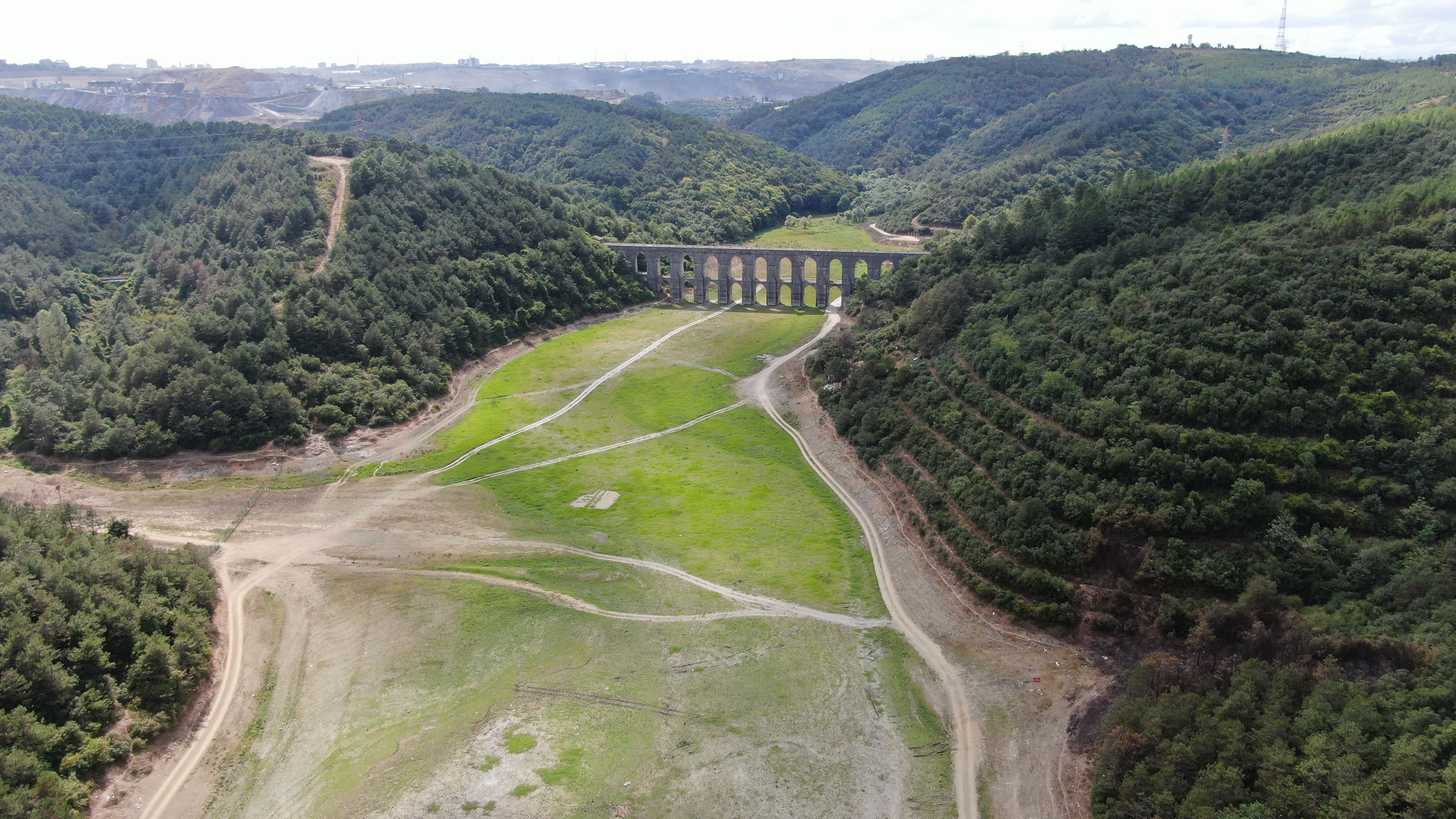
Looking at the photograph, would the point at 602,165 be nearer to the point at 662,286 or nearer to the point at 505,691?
the point at 662,286

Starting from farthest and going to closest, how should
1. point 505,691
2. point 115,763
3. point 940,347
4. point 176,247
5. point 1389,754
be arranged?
point 176,247, point 940,347, point 505,691, point 115,763, point 1389,754

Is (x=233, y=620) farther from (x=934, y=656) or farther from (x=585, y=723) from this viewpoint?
(x=934, y=656)

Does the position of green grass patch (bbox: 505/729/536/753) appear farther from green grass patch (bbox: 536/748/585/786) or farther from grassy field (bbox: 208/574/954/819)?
green grass patch (bbox: 536/748/585/786)

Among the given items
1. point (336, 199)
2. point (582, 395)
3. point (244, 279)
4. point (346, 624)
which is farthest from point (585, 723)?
point (336, 199)

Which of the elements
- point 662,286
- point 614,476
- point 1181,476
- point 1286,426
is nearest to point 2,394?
point 614,476

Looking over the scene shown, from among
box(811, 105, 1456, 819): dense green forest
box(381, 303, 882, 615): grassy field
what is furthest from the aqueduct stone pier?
box(811, 105, 1456, 819): dense green forest

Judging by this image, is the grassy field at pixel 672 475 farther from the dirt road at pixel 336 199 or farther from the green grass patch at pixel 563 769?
the dirt road at pixel 336 199

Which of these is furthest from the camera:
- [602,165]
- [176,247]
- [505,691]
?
[602,165]

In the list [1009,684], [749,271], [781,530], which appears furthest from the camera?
[749,271]
